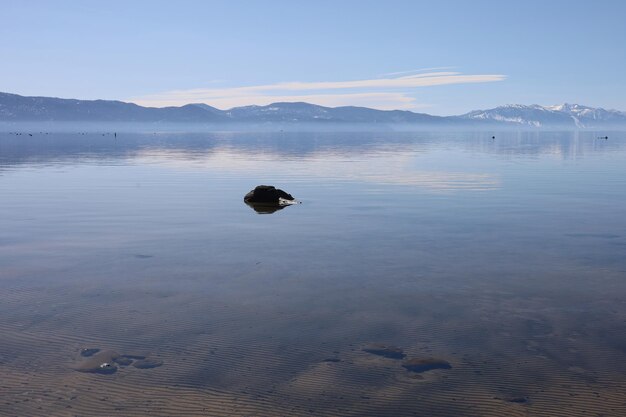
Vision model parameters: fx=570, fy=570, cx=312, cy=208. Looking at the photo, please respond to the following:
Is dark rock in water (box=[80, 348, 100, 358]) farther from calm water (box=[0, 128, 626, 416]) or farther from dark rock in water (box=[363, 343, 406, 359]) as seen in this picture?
dark rock in water (box=[363, 343, 406, 359])

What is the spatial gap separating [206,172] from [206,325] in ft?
143

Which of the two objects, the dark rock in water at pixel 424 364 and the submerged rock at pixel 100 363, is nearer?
the submerged rock at pixel 100 363

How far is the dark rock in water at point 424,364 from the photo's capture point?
10.5m

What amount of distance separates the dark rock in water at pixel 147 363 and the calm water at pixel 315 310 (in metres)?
0.07

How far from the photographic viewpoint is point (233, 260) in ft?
61.5

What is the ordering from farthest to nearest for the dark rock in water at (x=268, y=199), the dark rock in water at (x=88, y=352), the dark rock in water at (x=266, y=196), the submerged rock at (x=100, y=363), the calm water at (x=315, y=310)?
the dark rock in water at (x=266, y=196), the dark rock in water at (x=268, y=199), the dark rock in water at (x=88, y=352), the submerged rock at (x=100, y=363), the calm water at (x=315, y=310)

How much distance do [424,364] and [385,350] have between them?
94 centimetres

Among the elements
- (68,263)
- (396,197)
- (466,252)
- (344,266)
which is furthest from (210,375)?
(396,197)

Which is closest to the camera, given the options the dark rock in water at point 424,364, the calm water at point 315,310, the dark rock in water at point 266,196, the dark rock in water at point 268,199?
the calm water at point 315,310

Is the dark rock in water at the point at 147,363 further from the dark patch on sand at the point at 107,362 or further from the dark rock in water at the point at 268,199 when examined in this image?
the dark rock in water at the point at 268,199

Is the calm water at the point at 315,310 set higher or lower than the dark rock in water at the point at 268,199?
lower

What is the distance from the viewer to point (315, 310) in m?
13.6

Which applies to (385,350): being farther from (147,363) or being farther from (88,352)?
(88,352)

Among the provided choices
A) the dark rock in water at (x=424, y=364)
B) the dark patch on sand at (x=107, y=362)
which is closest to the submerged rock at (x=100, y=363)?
the dark patch on sand at (x=107, y=362)
